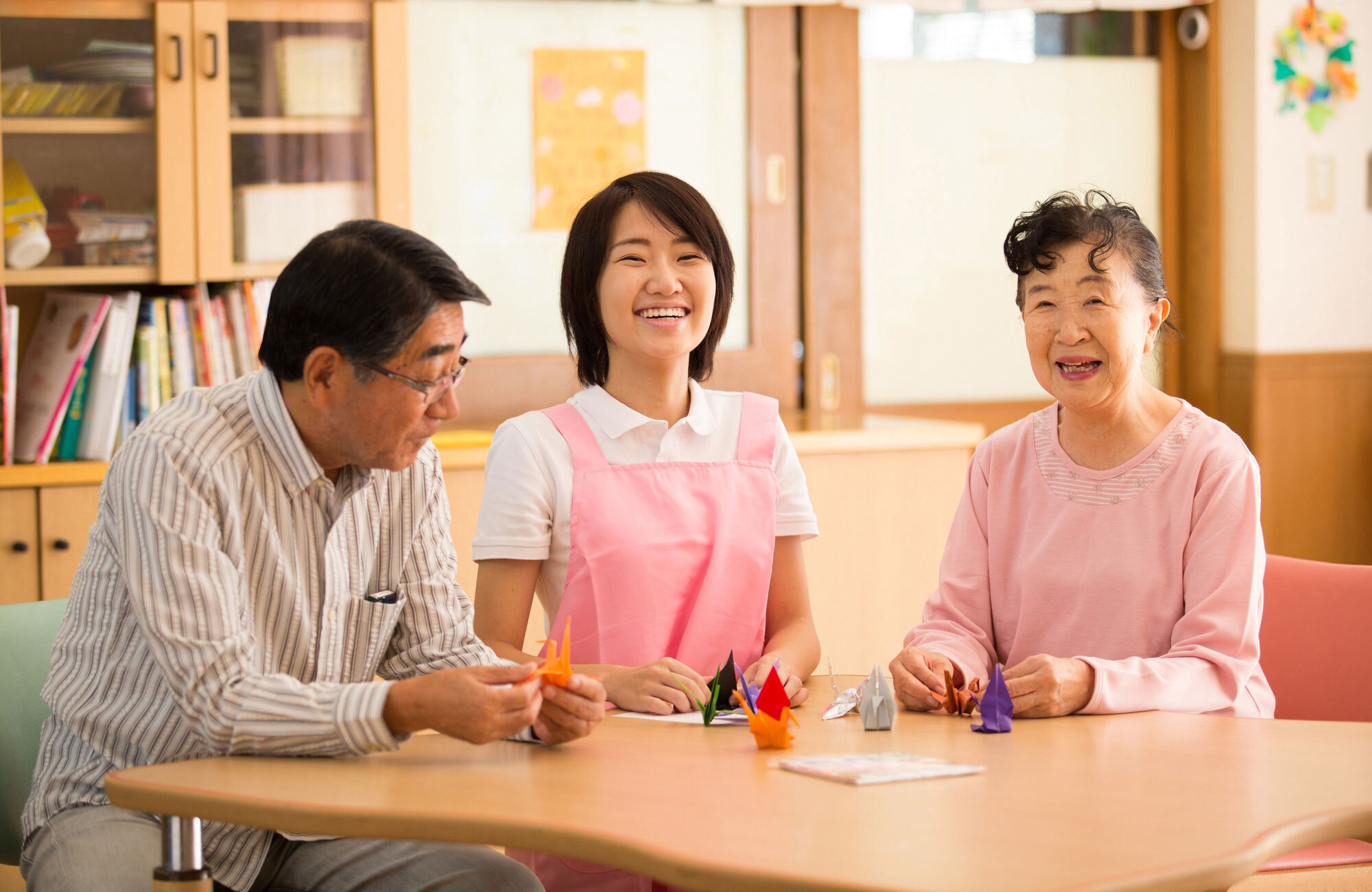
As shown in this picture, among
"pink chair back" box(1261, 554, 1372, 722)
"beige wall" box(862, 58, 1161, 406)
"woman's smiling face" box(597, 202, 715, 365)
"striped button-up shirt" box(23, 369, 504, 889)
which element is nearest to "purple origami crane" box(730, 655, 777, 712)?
"striped button-up shirt" box(23, 369, 504, 889)

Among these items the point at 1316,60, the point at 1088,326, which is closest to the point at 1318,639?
the point at 1088,326

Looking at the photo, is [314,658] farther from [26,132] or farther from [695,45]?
[695,45]

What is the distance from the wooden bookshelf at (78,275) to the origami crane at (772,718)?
2.05m

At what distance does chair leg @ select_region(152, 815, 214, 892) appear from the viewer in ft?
4.22

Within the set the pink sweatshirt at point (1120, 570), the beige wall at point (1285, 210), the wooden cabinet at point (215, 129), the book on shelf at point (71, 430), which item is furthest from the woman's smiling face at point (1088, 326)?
the beige wall at point (1285, 210)

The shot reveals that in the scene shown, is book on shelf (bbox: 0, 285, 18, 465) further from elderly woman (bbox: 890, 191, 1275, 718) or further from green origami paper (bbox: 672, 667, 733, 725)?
elderly woman (bbox: 890, 191, 1275, 718)

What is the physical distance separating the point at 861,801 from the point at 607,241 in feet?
3.26

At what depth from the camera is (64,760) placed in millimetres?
1491

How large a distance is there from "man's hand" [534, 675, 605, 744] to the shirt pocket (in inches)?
11.4

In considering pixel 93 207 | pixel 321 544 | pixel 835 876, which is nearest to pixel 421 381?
pixel 321 544

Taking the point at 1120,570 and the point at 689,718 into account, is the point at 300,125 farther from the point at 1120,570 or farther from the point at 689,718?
the point at 1120,570

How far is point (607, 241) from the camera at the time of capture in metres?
1.93

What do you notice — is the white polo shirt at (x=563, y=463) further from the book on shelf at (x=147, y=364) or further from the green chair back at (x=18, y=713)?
the book on shelf at (x=147, y=364)

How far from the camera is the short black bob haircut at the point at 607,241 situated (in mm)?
1921
